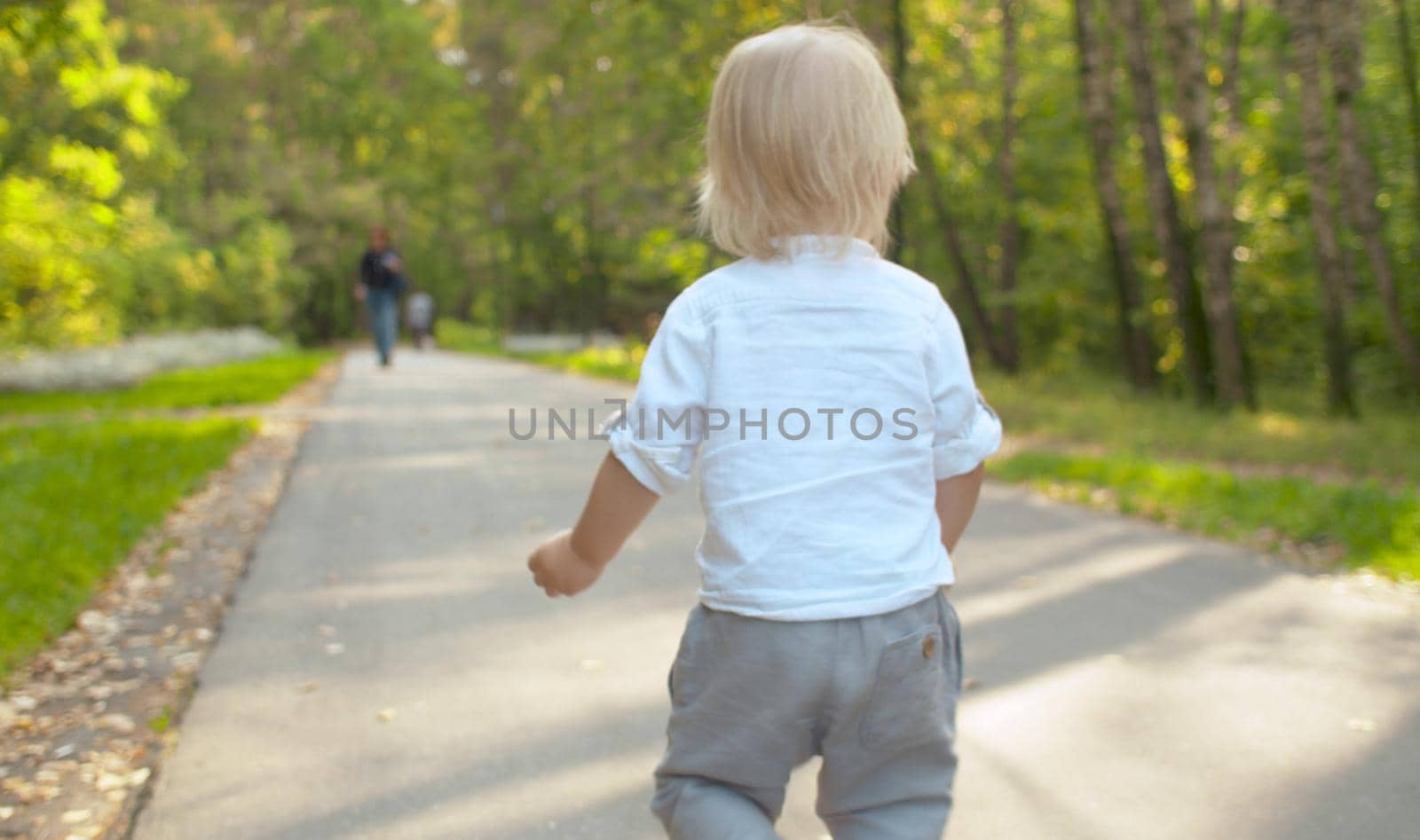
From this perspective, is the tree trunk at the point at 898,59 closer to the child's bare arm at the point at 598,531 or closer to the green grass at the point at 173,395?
the green grass at the point at 173,395

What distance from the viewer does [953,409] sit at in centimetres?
217

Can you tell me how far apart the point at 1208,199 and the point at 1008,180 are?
5.98 metres

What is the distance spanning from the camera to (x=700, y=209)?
2277 millimetres

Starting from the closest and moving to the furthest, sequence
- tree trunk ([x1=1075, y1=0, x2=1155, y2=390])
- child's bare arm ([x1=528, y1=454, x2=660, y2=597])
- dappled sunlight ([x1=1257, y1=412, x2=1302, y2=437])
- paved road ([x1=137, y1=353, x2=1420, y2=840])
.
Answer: child's bare arm ([x1=528, y1=454, x2=660, y2=597]), paved road ([x1=137, y1=353, x2=1420, y2=840]), dappled sunlight ([x1=1257, y1=412, x2=1302, y2=437]), tree trunk ([x1=1075, y1=0, x2=1155, y2=390])

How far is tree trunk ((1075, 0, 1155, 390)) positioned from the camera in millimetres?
14492

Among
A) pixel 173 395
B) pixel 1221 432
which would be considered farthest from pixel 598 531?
pixel 173 395

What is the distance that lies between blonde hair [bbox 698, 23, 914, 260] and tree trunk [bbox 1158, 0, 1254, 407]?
11.3 m

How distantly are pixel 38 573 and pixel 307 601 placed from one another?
1346 millimetres

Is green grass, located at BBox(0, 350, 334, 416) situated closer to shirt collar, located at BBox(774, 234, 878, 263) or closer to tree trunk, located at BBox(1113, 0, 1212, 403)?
tree trunk, located at BBox(1113, 0, 1212, 403)

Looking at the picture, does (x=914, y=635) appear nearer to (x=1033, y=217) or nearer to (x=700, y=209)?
(x=700, y=209)

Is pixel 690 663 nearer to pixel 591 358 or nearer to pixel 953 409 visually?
pixel 953 409

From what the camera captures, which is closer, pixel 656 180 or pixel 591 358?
pixel 656 180

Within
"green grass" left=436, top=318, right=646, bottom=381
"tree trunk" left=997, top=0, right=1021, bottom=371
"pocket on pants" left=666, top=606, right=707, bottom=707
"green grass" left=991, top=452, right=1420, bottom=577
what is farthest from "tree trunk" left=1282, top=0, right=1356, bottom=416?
"pocket on pants" left=666, top=606, right=707, bottom=707

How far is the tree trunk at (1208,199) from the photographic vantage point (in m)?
12.4
